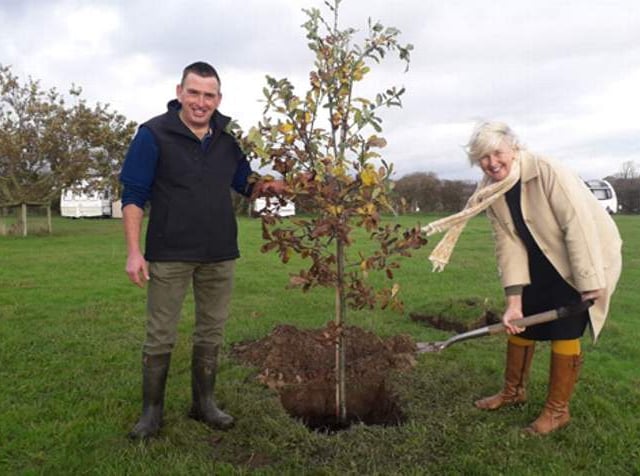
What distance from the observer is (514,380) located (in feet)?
14.5

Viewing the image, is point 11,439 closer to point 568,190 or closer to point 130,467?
point 130,467

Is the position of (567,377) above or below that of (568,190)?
below

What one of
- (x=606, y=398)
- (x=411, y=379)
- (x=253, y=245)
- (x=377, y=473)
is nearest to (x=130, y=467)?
(x=377, y=473)

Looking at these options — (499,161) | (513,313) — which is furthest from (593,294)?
(499,161)

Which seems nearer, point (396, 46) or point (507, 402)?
point (396, 46)

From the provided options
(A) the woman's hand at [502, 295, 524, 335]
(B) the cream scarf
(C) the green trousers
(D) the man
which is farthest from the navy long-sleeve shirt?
(A) the woman's hand at [502, 295, 524, 335]

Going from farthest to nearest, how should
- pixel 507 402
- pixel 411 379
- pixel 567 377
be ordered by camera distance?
pixel 411 379
pixel 507 402
pixel 567 377

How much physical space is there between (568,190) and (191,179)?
2.41 meters

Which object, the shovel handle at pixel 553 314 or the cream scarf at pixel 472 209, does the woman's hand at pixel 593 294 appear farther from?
the cream scarf at pixel 472 209

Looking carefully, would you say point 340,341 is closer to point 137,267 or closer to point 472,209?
point 472,209

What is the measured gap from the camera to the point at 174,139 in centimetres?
378

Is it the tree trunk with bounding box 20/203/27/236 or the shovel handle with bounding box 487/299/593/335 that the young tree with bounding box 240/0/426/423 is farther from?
the tree trunk with bounding box 20/203/27/236

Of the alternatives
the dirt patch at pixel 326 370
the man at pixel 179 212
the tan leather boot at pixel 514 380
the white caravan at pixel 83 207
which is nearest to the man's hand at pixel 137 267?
the man at pixel 179 212

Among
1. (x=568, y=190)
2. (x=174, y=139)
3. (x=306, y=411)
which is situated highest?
(x=174, y=139)
